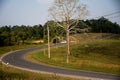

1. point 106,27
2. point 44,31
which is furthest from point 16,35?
point 106,27

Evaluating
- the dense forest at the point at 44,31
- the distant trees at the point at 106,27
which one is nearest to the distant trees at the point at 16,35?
the dense forest at the point at 44,31

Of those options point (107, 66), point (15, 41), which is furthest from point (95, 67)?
point (15, 41)

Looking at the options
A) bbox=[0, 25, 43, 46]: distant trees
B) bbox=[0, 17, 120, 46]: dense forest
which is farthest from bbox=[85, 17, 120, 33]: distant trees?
bbox=[0, 25, 43, 46]: distant trees

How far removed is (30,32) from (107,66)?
60080 millimetres

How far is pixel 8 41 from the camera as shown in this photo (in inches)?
2699

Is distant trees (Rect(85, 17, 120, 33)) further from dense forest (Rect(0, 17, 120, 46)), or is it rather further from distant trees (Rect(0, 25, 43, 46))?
distant trees (Rect(0, 25, 43, 46))

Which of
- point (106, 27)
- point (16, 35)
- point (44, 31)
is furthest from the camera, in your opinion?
point (106, 27)

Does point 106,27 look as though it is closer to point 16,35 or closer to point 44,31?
point 16,35

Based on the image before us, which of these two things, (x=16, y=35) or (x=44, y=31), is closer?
(x=44, y=31)

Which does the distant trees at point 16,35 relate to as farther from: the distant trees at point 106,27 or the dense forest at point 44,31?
the distant trees at point 106,27

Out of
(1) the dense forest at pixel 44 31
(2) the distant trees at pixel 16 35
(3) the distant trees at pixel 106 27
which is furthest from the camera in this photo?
(3) the distant trees at pixel 106 27

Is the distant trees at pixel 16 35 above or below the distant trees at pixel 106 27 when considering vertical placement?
below

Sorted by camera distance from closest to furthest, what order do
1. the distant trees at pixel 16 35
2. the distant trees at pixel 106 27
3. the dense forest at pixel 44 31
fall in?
1. the dense forest at pixel 44 31
2. the distant trees at pixel 16 35
3. the distant trees at pixel 106 27

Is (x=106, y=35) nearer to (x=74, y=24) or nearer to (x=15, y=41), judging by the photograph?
(x=15, y=41)
